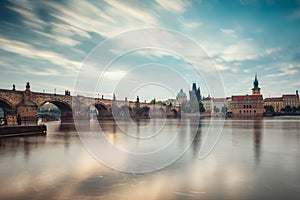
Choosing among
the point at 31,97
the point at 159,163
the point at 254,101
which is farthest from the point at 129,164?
the point at 254,101

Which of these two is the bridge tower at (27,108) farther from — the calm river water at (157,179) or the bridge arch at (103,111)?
the calm river water at (157,179)

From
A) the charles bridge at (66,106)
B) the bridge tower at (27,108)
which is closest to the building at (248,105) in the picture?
the charles bridge at (66,106)

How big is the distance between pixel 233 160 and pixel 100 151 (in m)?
8.40

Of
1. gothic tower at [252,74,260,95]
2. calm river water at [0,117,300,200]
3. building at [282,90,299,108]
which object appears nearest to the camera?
calm river water at [0,117,300,200]

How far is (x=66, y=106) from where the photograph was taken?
228ft

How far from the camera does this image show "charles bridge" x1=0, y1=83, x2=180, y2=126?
47406 mm

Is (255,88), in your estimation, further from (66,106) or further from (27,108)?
(27,108)

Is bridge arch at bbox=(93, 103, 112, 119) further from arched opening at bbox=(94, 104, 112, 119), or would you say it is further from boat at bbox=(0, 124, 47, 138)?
boat at bbox=(0, 124, 47, 138)

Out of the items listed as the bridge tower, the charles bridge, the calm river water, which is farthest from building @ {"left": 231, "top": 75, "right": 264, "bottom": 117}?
the calm river water

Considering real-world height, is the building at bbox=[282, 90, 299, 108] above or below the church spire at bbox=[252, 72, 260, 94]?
below

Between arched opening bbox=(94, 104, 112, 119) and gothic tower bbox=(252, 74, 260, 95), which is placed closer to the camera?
arched opening bbox=(94, 104, 112, 119)

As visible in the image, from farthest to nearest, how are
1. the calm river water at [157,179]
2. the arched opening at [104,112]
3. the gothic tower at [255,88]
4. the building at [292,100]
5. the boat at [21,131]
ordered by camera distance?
1. the building at [292,100]
2. the gothic tower at [255,88]
3. the arched opening at [104,112]
4. the boat at [21,131]
5. the calm river water at [157,179]

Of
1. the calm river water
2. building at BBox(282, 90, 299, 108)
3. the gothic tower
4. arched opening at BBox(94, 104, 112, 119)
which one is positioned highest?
the gothic tower

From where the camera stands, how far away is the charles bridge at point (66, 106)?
4741cm
